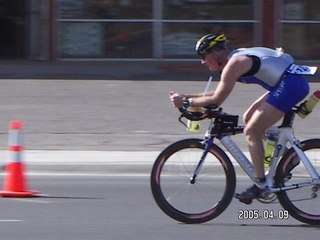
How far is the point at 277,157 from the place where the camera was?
719cm

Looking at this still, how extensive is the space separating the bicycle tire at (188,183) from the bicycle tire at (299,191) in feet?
1.36

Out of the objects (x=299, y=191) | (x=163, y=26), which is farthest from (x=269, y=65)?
(x=163, y=26)

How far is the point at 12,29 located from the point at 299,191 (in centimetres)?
1629

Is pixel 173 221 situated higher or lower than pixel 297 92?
lower

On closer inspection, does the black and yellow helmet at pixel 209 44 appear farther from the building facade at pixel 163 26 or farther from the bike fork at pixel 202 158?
the building facade at pixel 163 26

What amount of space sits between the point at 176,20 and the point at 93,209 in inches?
517

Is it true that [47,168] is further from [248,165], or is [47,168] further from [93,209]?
[248,165]

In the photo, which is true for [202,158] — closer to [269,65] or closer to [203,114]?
[203,114]

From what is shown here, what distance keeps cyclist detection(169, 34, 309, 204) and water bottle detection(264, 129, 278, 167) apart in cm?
7

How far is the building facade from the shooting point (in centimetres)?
2066

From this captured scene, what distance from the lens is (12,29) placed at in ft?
73.7

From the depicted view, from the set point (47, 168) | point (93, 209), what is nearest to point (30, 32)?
point (47, 168)

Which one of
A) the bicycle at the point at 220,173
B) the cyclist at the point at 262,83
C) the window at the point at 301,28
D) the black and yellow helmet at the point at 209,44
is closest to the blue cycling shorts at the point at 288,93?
the cyclist at the point at 262,83

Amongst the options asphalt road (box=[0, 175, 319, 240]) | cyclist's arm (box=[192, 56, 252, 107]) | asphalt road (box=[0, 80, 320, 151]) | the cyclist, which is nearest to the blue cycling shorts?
the cyclist
